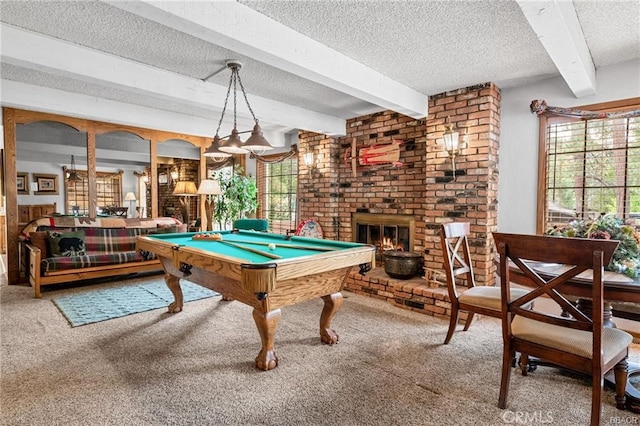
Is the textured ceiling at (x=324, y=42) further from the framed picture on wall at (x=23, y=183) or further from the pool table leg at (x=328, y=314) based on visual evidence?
the framed picture on wall at (x=23, y=183)

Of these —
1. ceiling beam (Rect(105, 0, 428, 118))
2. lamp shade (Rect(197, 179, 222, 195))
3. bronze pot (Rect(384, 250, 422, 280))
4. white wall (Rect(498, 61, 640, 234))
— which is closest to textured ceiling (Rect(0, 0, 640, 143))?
ceiling beam (Rect(105, 0, 428, 118))

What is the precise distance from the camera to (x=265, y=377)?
87.3 inches

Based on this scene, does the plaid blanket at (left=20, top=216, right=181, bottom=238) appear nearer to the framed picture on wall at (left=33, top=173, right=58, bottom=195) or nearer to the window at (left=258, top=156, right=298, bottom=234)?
the framed picture on wall at (left=33, top=173, right=58, bottom=195)

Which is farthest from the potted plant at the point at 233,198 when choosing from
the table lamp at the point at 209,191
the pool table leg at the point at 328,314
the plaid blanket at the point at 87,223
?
the pool table leg at the point at 328,314

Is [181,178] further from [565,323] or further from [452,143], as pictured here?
[565,323]

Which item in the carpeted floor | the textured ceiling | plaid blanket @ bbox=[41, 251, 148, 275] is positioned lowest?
the carpeted floor

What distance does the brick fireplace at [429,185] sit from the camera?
3.51 meters

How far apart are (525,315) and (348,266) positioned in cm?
115

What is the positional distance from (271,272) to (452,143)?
2.61 meters

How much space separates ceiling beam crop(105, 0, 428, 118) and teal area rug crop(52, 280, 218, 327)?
108 inches

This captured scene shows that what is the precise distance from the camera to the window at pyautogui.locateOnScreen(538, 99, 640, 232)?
9.80 ft

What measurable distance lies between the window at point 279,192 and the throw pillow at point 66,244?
10.2 feet

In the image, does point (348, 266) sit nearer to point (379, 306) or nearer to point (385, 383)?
point (385, 383)

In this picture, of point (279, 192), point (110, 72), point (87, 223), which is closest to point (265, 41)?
point (110, 72)
